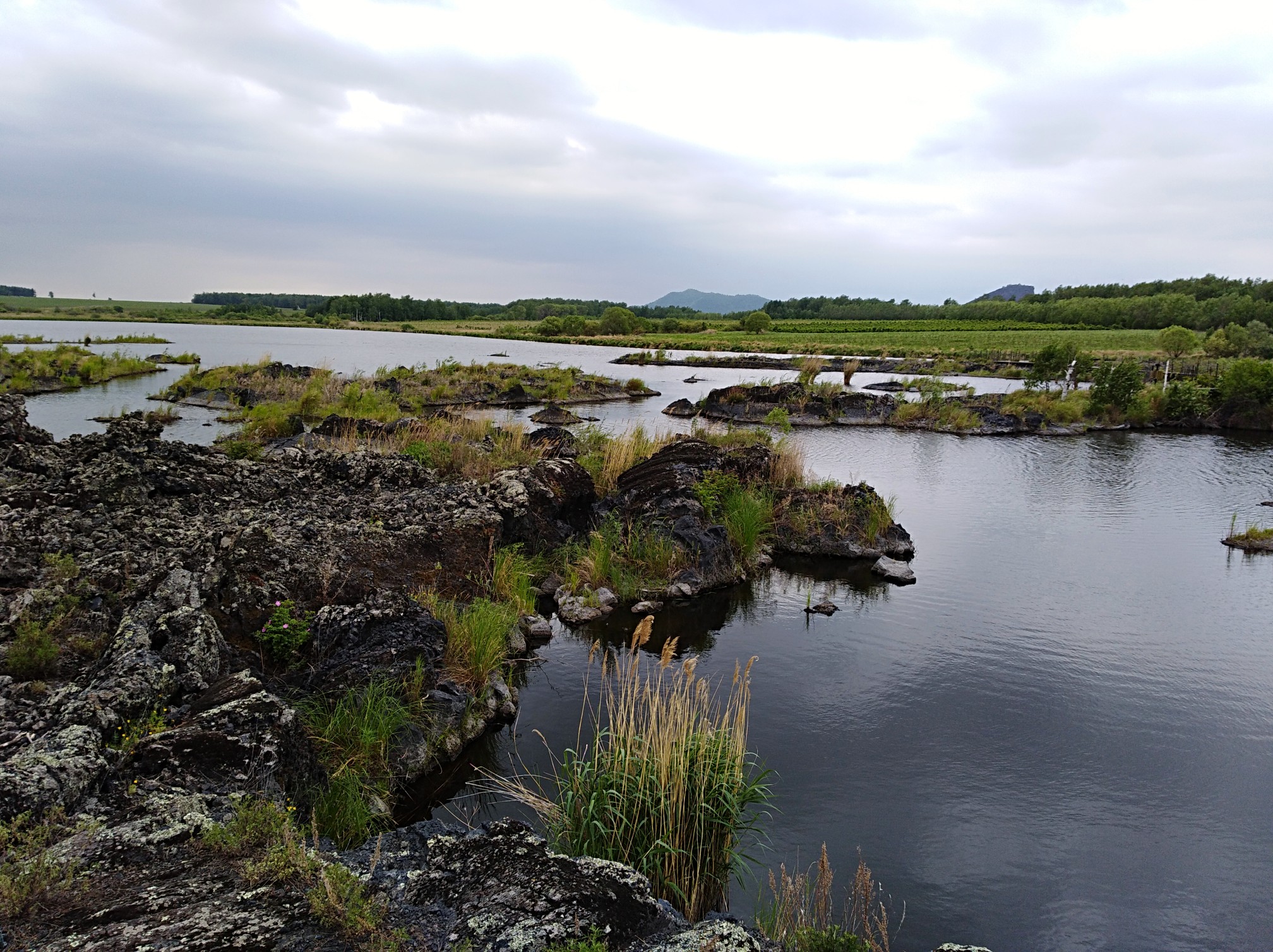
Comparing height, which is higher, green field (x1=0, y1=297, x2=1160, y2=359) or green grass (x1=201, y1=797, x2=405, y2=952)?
green field (x1=0, y1=297, x2=1160, y2=359)

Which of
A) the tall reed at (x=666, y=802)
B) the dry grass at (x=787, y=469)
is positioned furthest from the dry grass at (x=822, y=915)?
the dry grass at (x=787, y=469)

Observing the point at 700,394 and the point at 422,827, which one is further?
the point at 700,394

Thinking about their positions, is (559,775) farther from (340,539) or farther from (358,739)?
(340,539)

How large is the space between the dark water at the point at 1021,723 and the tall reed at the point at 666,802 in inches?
21.1

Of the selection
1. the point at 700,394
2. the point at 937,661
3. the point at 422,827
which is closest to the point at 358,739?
the point at 422,827

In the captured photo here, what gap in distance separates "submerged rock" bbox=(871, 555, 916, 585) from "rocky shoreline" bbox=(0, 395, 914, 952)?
0.71 m

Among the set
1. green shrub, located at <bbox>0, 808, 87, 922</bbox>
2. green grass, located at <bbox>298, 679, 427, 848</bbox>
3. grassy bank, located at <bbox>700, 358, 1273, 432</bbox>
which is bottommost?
green grass, located at <bbox>298, 679, 427, 848</bbox>

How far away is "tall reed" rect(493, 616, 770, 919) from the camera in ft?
18.6

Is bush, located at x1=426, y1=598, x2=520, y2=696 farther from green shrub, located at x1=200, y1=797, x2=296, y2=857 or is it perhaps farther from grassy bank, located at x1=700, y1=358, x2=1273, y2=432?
grassy bank, located at x1=700, y1=358, x2=1273, y2=432

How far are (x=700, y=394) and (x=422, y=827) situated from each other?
1669 inches

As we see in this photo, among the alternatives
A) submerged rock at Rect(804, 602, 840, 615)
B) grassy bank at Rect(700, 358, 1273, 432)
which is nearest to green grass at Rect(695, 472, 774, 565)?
submerged rock at Rect(804, 602, 840, 615)

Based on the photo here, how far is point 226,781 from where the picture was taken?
16.7 ft

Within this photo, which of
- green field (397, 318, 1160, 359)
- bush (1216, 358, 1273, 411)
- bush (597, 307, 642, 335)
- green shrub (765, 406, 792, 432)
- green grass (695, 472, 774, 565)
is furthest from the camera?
bush (597, 307, 642, 335)

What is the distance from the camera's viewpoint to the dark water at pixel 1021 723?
6258 millimetres
